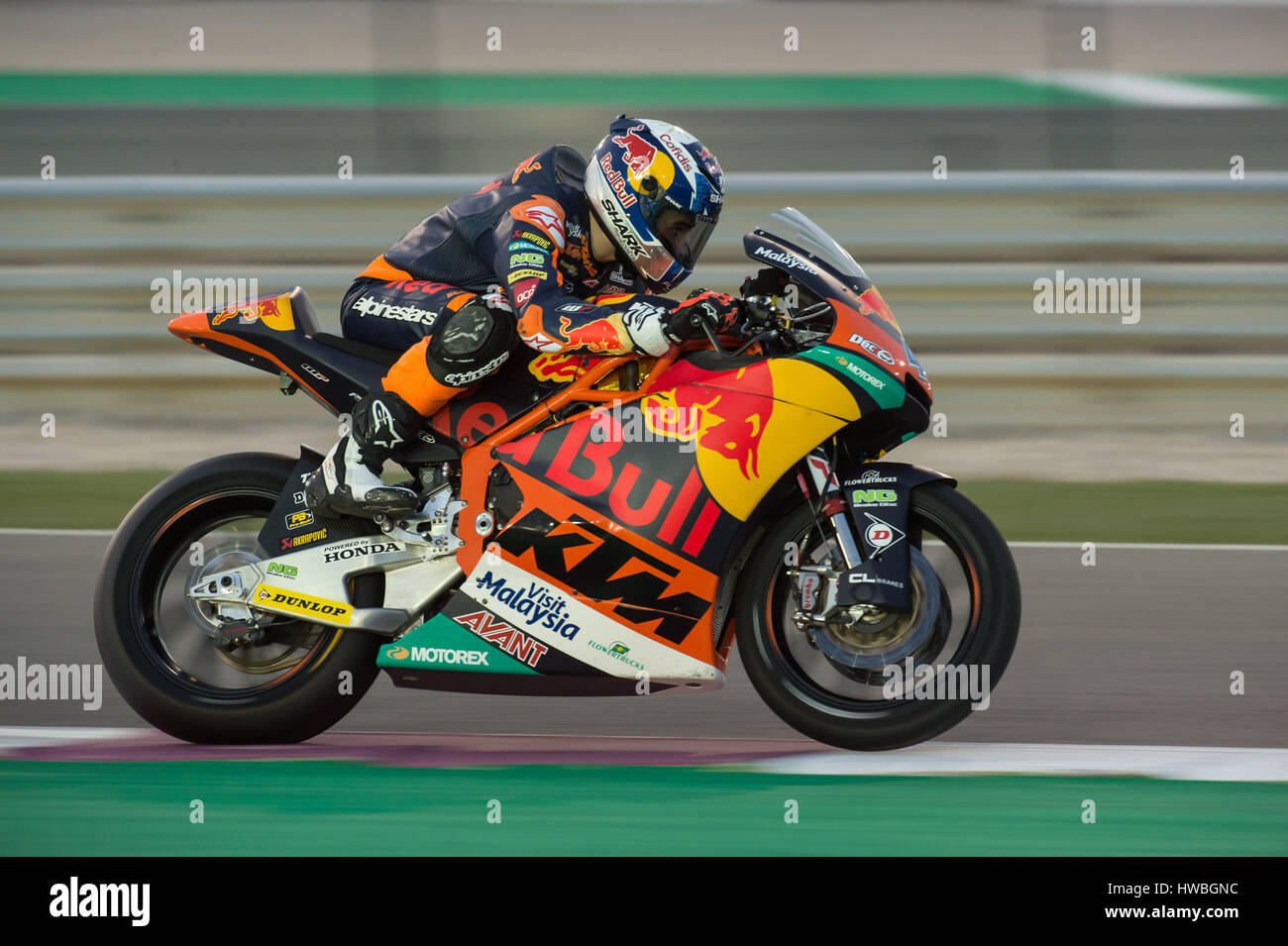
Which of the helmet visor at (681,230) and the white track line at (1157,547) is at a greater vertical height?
the helmet visor at (681,230)

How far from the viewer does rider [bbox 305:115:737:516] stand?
4.34 meters

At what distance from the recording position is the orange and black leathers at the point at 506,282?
14.2ft

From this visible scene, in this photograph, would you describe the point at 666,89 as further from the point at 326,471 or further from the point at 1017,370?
the point at 326,471

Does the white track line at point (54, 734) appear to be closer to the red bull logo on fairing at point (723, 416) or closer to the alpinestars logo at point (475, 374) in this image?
the alpinestars logo at point (475, 374)

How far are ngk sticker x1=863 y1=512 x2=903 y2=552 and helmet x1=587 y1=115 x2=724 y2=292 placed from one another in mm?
861

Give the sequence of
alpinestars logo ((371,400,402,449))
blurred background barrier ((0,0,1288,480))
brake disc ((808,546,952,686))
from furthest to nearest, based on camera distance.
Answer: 1. blurred background barrier ((0,0,1288,480))
2. alpinestars logo ((371,400,402,449))
3. brake disc ((808,546,952,686))

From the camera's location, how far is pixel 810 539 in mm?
4504

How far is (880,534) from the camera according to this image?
4.36m

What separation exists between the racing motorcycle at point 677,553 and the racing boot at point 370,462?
0.20 ft

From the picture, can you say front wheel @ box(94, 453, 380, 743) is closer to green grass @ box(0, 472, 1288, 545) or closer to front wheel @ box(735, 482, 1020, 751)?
front wheel @ box(735, 482, 1020, 751)
